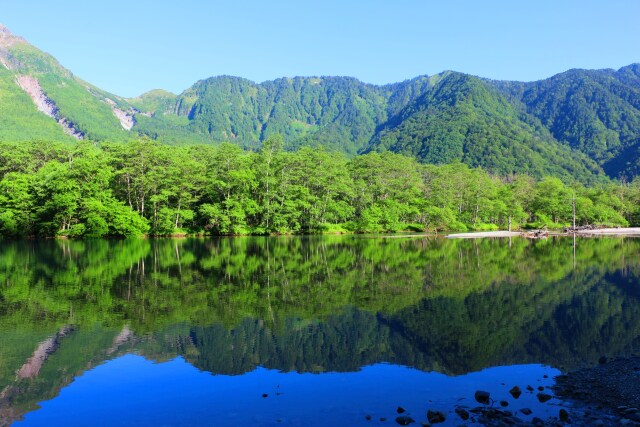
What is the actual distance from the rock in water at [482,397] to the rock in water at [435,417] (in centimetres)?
154

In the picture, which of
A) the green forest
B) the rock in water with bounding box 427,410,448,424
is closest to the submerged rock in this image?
the rock in water with bounding box 427,410,448,424

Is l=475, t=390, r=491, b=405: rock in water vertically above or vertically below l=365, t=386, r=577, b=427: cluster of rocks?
below

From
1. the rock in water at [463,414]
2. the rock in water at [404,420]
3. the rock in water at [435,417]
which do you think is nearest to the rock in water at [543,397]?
the rock in water at [463,414]

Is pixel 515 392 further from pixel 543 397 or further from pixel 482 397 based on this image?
pixel 482 397

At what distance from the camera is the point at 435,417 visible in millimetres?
10516

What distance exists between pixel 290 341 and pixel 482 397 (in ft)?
24.1

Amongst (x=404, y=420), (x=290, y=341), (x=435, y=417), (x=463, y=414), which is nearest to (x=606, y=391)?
Answer: (x=463, y=414)

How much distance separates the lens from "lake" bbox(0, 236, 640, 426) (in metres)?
11.6

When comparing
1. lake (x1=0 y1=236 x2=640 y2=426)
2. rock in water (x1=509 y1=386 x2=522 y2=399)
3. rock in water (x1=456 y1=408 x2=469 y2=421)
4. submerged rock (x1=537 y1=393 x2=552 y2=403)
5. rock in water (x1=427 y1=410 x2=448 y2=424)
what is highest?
rock in water (x1=427 y1=410 x2=448 y2=424)

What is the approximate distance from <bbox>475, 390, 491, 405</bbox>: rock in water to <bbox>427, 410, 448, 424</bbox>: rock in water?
5.05 feet

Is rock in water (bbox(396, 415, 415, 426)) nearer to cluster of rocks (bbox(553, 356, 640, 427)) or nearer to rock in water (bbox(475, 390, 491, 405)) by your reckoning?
rock in water (bbox(475, 390, 491, 405))

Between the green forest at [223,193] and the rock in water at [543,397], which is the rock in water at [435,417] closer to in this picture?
the rock in water at [543,397]

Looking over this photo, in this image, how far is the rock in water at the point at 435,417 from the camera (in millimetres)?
10398

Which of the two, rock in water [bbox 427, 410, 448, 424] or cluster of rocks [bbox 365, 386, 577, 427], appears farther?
rock in water [bbox 427, 410, 448, 424]
